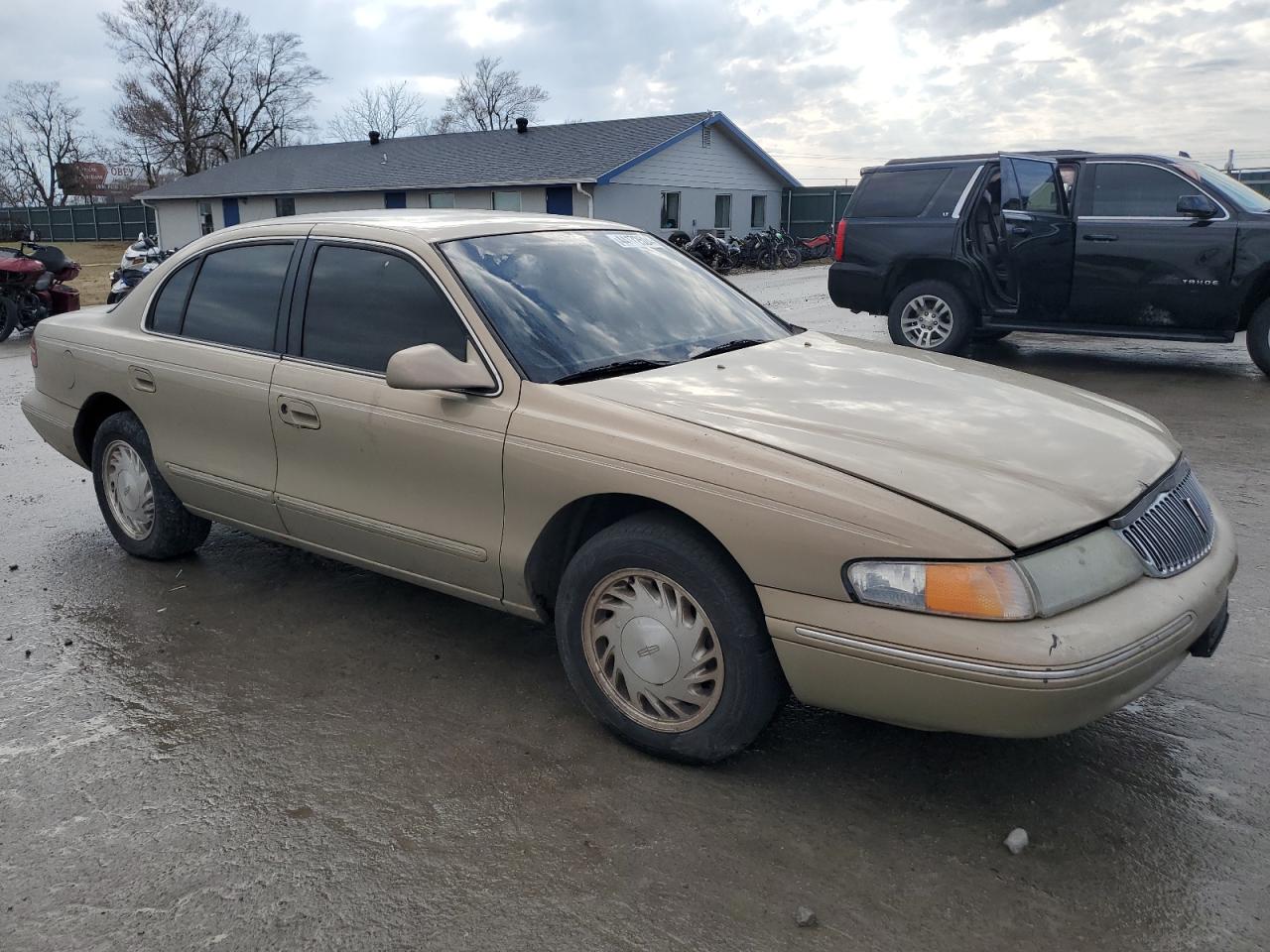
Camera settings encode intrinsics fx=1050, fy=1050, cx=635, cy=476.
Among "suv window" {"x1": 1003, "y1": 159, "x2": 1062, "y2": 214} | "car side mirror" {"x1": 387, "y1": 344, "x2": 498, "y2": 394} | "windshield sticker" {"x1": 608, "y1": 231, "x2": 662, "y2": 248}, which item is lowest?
"car side mirror" {"x1": 387, "y1": 344, "x2": 498, "y2": 394}

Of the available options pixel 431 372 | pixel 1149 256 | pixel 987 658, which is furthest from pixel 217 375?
pixel 1149 256

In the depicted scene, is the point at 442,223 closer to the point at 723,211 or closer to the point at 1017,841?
the point at 1017,841

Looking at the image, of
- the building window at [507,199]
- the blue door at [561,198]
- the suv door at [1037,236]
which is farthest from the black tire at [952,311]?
the building window at [507,199]

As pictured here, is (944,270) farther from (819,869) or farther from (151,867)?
(151,867)

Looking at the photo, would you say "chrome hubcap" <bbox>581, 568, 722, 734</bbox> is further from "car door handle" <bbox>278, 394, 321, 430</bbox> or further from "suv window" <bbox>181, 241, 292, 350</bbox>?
"suv window" <bbox>181, 241, 292, 350</bbox>

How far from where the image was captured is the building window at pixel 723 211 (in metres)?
36.9

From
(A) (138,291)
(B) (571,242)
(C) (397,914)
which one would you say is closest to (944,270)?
(B) (571,242)

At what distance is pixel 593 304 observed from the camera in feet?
12.7

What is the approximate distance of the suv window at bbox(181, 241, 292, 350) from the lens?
14.2 feet

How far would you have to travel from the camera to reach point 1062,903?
2.54 m

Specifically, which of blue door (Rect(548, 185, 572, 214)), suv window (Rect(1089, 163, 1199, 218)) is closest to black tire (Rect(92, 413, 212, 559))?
suv window (Rect(1089, 163, 1199, 218))

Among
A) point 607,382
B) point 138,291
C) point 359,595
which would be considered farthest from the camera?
point 138,291

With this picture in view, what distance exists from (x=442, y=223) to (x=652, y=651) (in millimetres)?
1974

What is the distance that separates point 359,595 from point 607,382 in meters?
Result: 1.86
